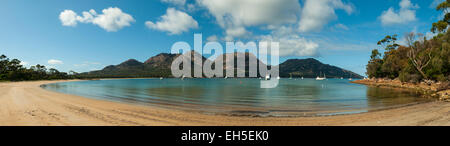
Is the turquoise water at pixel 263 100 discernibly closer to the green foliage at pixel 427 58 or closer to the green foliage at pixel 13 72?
the green foliage at pixel 427 58

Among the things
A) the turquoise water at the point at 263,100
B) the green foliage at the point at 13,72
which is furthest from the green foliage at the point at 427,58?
the green foliage at the point at 13,72

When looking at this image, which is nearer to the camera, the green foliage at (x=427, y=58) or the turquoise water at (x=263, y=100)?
the turquoise water at (x=263, y=100)

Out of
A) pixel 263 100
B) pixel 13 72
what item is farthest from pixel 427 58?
pixel 13 72

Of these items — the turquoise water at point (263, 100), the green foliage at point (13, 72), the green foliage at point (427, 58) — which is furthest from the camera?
the green foliage at point (13, 72)

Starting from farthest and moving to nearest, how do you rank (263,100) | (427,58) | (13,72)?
(13,72)
(427,58)
(263,100)

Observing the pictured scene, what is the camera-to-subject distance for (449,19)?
43.8 m

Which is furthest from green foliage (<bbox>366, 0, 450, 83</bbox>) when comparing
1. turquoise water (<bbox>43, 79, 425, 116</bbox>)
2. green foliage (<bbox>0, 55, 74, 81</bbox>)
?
green foliage (<bbox>0, 55, 74, 81</bbox>)

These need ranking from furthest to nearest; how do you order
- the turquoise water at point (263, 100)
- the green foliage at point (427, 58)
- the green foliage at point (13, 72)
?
the green foliage at point (13, 72)
the green foliage at point (427, 58)
the turquoise water at point (263, 100)

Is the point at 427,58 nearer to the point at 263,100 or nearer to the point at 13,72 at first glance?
the point at 263,100

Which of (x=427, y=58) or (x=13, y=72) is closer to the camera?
(x=427, y=58)
